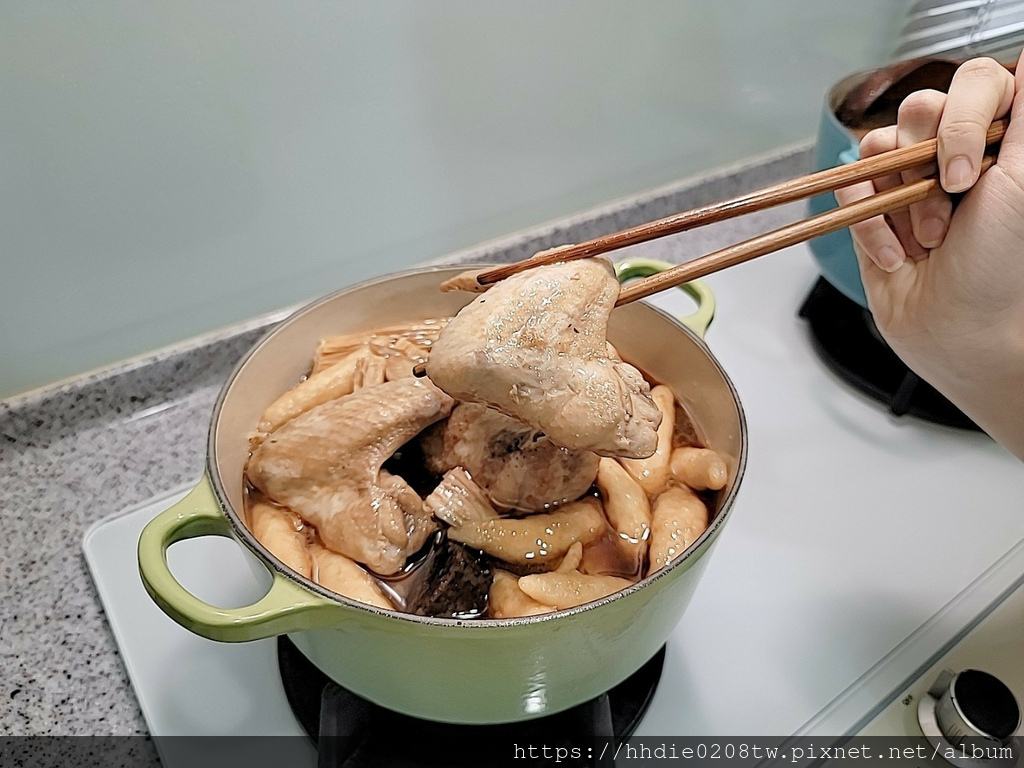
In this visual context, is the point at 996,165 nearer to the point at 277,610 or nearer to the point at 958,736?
the point at 958,736

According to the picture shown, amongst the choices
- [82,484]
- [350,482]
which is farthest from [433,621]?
[82,484]

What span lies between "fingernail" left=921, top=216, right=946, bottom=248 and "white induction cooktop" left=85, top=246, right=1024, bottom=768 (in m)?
0.26

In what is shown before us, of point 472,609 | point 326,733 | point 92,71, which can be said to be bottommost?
point 326,733

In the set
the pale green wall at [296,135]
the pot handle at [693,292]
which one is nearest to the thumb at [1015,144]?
the pot handle at [693,292]

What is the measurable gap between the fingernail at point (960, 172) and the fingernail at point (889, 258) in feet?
0.39

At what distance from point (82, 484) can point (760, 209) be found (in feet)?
2.16

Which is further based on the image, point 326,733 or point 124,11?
point 124,11

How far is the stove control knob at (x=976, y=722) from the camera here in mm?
544

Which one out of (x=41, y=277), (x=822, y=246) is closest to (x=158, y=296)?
(x=41, y=277)

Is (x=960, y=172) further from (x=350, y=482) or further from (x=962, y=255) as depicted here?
(x=350, y=482)

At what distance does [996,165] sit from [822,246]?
0.29 meters

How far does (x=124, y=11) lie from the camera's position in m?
0.65

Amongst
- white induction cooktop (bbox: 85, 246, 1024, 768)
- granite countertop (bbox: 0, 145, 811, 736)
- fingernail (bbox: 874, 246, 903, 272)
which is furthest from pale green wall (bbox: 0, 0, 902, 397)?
fingernail (bbox: 874, 246, 903, 272)

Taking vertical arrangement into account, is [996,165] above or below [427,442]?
above
